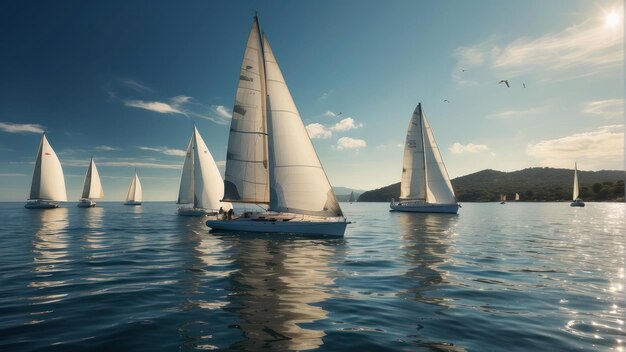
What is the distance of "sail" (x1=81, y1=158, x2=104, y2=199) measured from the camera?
337 feet

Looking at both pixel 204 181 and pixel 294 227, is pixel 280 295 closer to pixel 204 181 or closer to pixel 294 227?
pixel 294 227

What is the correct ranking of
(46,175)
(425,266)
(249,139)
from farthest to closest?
(46,175) → (249,139) → (425,266)

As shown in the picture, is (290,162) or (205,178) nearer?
(290,162)

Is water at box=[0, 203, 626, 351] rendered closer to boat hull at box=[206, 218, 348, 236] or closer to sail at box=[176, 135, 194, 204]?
boat hull at box=[206, 218, 348, 236]

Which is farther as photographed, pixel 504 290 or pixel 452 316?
pixel 504 290

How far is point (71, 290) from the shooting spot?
11227 millimetres

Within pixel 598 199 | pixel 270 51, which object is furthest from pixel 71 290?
pixel 598 199

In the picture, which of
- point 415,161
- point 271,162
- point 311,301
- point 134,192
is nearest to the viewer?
point 311,301

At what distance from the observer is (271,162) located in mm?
27938

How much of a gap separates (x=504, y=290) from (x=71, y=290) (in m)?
14.8

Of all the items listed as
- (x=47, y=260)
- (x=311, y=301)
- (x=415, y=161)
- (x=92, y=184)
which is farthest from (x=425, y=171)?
(x=92, y=184)

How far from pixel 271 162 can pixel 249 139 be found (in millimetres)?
4971

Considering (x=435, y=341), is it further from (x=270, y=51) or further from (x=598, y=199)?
(x=598, y=199)

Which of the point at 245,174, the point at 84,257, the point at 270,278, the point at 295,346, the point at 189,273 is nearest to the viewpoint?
the point at 295,346
